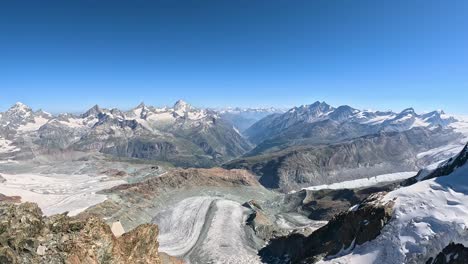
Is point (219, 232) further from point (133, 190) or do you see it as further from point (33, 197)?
point (33, 197)

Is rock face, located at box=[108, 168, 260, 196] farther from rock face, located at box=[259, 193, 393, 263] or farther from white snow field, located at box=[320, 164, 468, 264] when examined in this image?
white snow field, located at box=[320, 164, 468, 264]

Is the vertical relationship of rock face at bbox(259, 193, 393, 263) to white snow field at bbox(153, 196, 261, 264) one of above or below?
above

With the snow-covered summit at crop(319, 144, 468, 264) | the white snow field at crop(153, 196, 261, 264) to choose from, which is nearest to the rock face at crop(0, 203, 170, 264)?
the snow-covered summit at crop(319, 144, 468, 264)

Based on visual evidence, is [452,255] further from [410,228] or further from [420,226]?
[410,228]

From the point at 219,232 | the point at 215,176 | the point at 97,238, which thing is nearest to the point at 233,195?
the point at 215,176

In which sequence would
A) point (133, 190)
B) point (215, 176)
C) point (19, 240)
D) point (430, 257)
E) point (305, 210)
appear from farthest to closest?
point (215, 176)
point (305, 210)
point (133, 190)
point (430, 257)
point (19, 240)
